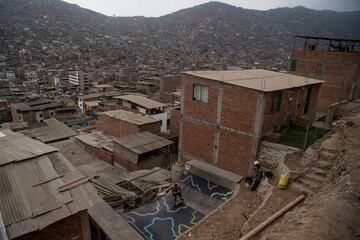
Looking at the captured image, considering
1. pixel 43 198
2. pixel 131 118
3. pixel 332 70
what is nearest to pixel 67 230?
pixel 43 198

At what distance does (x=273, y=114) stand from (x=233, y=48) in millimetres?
112530

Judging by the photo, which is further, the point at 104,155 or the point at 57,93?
the point at 57,93

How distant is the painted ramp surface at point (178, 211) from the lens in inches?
360

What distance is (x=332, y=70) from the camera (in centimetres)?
2302

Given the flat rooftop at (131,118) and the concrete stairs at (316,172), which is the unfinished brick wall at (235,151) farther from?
the flat rooftop at (131,118)

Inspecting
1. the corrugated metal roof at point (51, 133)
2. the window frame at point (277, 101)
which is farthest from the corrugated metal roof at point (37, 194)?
the corrugated metal roof at point (51, 133)

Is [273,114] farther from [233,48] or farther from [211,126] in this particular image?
[233,48]

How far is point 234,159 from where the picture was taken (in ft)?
44.2

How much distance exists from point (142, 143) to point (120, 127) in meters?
4.96

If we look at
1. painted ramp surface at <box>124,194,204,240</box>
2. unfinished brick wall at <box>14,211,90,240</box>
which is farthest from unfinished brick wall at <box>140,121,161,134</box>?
unfinished brick wall at <box>14,211,90,240</box>

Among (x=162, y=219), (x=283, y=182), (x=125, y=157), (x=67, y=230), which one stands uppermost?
(x=283, y=182)

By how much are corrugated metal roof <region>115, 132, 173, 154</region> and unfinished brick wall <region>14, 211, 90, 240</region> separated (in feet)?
29.8

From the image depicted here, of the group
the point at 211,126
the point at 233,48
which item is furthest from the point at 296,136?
the point at 233,48

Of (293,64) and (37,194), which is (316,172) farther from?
(293,64)
